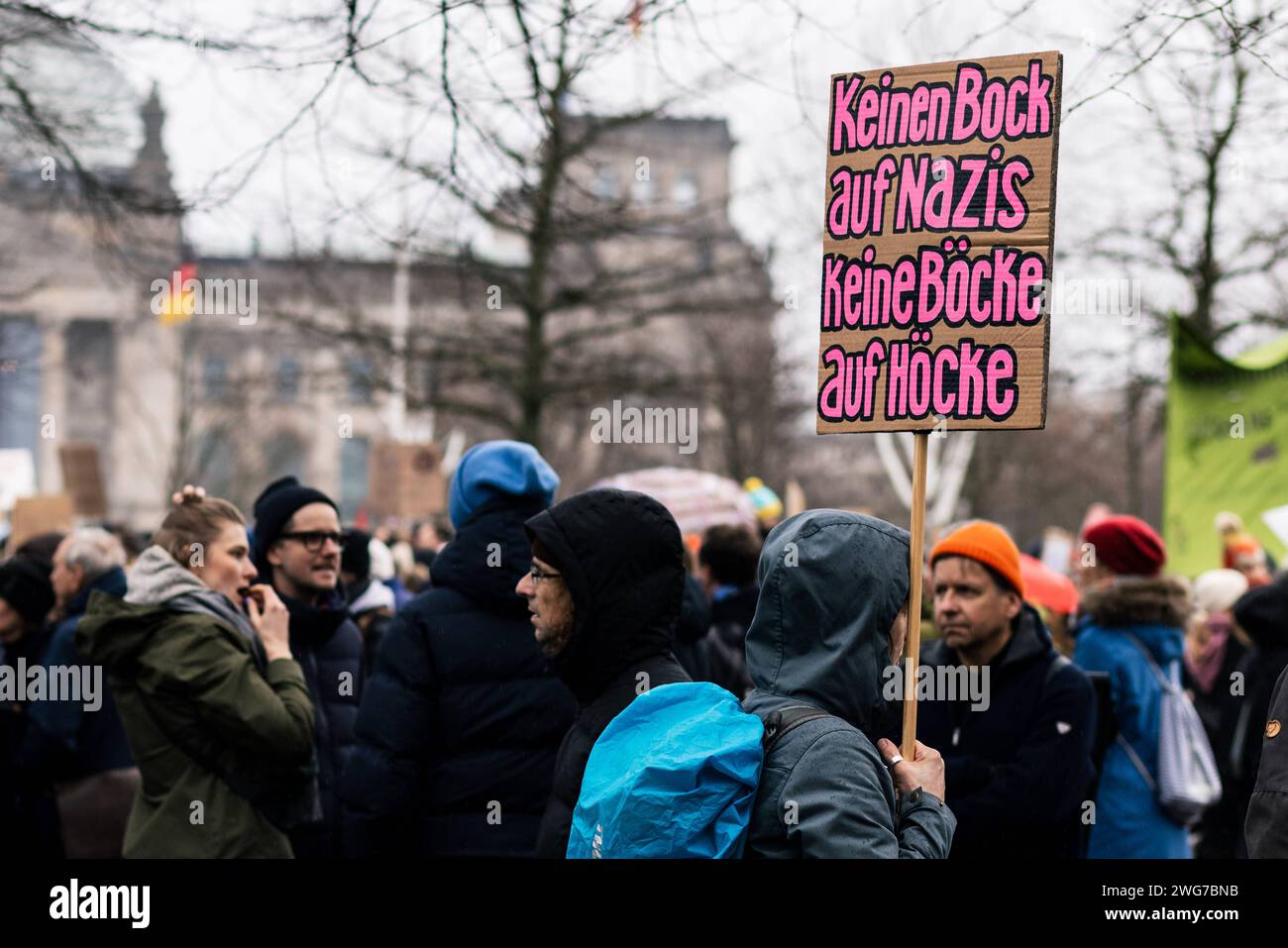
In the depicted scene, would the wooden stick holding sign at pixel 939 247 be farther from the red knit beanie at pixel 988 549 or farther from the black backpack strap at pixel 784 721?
the red knit beanie at pixel 988 549

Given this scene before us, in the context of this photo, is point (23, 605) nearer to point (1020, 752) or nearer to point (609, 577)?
point (609, 577)

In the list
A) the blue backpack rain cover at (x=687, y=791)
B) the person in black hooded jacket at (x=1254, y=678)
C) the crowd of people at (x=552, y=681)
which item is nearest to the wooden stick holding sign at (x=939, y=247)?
the crowd of people at (x=552, y=681)

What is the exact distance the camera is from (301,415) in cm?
6688

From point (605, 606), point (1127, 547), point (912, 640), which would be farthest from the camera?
point (1127, 547)

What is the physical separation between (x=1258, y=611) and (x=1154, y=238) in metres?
11.4

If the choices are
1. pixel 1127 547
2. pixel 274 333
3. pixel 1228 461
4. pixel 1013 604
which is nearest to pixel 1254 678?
pixel 1127 547

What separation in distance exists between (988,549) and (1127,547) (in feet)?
3.88

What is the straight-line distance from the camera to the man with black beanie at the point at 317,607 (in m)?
5.28

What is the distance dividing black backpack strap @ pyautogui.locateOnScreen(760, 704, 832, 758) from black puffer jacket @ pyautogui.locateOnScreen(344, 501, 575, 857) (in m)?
1.65

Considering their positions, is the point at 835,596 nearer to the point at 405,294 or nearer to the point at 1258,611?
the point at 1258,611

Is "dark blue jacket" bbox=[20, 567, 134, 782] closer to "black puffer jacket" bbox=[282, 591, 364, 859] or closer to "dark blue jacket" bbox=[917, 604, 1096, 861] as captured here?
"black puffer jacket" bbox=[282, 591, 364, 859]

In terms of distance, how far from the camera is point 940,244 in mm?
3684

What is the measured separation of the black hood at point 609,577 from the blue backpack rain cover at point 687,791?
2.28 feet
